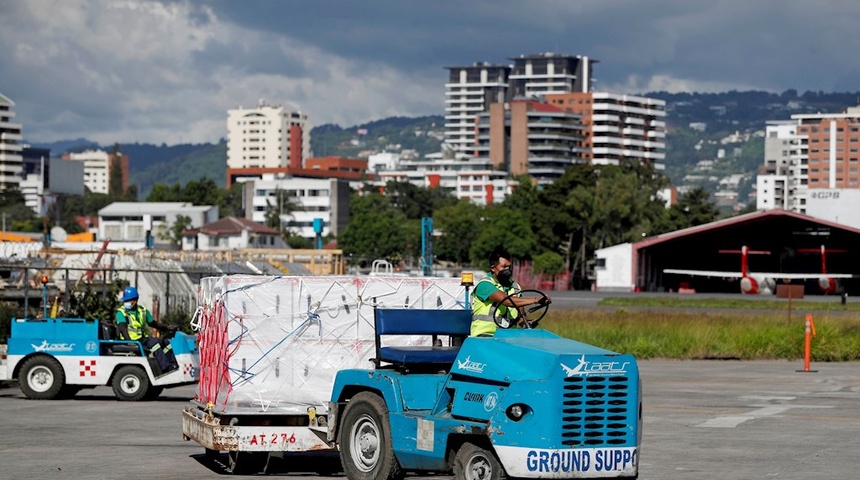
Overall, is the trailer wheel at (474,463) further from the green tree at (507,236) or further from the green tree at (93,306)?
the green tree at (507,236)

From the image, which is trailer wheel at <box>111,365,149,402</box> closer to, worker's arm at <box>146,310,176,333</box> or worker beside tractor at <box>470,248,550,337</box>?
worker's arm at <box>146,310,176,333</box>

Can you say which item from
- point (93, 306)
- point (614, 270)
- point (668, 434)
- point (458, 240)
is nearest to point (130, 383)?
point (668, 434)

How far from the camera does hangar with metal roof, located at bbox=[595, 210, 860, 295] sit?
96312 mm

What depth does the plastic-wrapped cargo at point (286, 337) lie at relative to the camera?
14852mm

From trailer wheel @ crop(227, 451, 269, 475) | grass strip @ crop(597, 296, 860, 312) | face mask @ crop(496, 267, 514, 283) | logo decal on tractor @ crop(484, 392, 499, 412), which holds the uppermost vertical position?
face mask @ crop(496, 267, 514, 283)

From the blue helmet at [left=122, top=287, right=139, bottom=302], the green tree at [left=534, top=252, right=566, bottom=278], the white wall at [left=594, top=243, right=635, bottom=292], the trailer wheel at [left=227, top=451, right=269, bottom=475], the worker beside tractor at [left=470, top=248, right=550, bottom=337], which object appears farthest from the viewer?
the green tree at [left=534, top=252, right=566, bottom=278]

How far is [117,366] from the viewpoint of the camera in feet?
80.2

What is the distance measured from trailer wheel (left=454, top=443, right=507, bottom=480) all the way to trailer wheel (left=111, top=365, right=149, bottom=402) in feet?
44.4

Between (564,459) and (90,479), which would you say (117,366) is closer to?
(90,479)

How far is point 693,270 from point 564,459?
311 feet

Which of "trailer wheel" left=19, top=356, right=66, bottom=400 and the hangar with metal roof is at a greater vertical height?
the hangar with metal roof

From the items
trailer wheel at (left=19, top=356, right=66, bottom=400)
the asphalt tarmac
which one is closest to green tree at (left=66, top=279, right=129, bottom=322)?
the asphalt tarmac

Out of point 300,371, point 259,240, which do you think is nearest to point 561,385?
point 300,371

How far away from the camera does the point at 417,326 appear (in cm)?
1333
